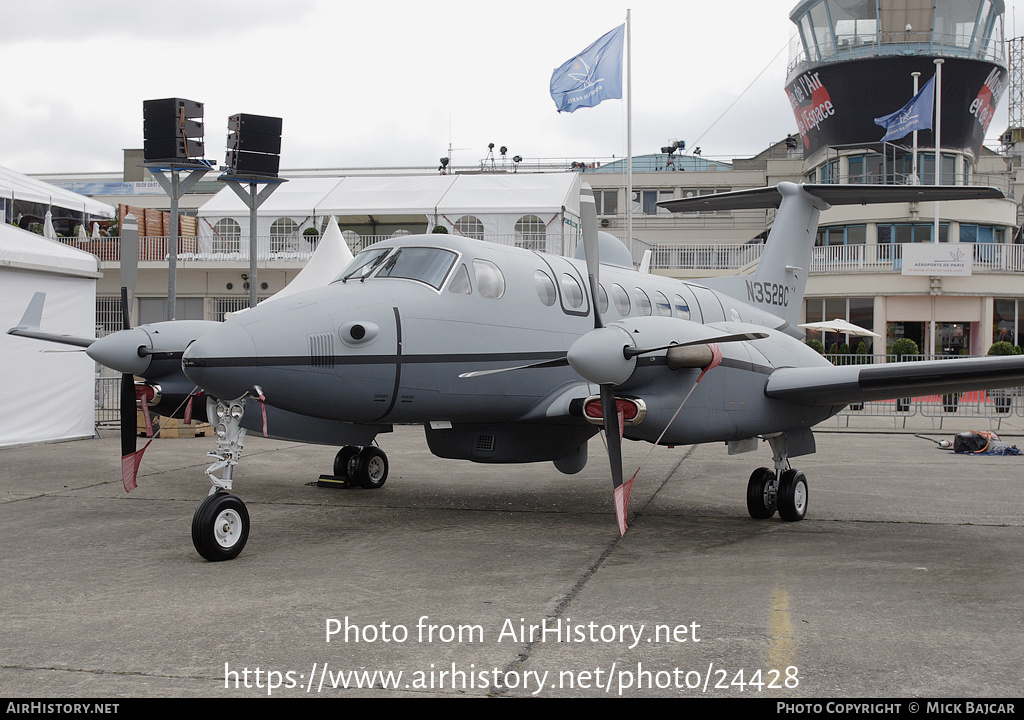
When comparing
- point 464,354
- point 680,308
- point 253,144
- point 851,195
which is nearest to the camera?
point 464,354

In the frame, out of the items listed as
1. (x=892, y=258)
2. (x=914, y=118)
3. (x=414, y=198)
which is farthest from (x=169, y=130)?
(x=892, y=258)

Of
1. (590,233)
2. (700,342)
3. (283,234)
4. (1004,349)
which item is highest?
(283,234)

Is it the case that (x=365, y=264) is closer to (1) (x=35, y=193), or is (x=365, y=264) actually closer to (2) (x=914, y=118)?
(1) (x=35, y=193)

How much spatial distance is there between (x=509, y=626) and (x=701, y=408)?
12.3ft

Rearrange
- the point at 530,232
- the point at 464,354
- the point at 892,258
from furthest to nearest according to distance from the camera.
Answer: the point at 892,258 < the point at 530,232 < the point at 464,354

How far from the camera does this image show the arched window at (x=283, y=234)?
3375 centimetres

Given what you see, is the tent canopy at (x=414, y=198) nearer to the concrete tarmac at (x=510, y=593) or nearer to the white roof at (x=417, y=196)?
the white roof at (x=417, y=196)

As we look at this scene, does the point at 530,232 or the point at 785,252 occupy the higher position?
Answer: the point at 530,232

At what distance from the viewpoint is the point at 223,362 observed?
7102 millimetres

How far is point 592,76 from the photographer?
989 inches

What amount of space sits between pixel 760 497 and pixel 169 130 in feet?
39.1

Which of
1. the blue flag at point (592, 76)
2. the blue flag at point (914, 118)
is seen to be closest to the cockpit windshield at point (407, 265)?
the blue flag at point (592, 76)

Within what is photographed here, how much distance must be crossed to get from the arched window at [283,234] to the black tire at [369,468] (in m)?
24.0

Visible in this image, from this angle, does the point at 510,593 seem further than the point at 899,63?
No
